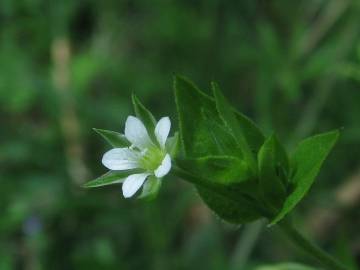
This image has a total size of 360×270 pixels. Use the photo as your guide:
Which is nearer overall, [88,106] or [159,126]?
[159,126]

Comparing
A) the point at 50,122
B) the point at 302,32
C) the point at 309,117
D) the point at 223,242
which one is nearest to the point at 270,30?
the point at 302,32

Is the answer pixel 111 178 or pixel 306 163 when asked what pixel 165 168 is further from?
pixel 306 163

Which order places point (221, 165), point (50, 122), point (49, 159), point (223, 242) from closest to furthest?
point (221, 165), point (223, 242), point (49, 159), point (50, 122)

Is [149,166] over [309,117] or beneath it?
over

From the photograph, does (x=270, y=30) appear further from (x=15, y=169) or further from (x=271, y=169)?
(x=271, y=169)

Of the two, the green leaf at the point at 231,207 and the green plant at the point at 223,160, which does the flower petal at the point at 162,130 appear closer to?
the green plant at the point at 223,160

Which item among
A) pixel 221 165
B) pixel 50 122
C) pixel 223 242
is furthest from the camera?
pixel 50 122
